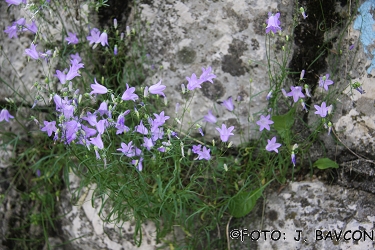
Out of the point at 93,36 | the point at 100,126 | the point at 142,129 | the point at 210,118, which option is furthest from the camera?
the point at 93,36

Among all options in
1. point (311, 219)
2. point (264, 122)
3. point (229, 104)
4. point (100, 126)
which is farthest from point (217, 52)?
point (311, 219)

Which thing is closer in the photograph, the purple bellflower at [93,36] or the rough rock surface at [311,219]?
the rough rock surface at [311,219]

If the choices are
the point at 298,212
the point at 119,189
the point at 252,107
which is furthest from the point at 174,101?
the point at 298,212

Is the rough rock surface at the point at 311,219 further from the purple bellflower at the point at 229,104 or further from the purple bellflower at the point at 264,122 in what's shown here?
the purple bellflower at the point at 229,104

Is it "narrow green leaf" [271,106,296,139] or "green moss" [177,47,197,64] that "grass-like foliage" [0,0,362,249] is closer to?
"narrow green leaf" [271,106,296,139]

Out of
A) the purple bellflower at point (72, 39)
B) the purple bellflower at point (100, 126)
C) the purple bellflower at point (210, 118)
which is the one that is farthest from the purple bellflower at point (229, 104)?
the purple bellflower at point (72, 39)

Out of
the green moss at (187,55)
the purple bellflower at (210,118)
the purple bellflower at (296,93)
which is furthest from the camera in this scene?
the green moss at (187,55)

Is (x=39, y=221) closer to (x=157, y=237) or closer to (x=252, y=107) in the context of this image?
(x=157, y=237)

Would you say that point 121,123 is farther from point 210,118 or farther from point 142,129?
point 210,118


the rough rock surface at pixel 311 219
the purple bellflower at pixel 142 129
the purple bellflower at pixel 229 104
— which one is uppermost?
the purple bellflower at pixel 229 104
